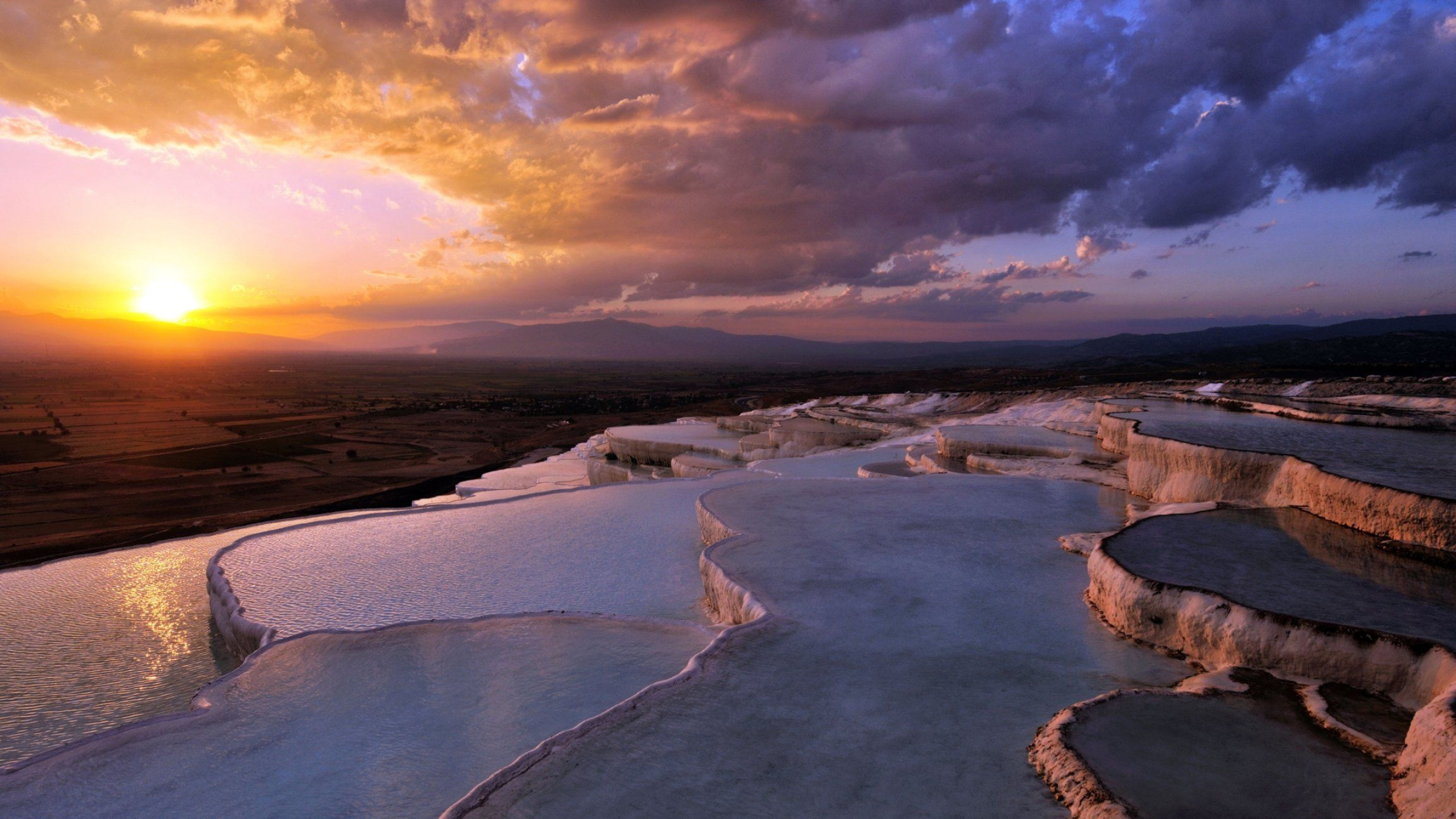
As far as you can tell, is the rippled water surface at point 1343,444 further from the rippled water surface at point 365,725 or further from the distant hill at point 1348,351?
the distant hill at point 1348,351

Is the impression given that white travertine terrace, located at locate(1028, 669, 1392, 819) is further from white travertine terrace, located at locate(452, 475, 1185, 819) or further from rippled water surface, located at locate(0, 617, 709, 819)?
rippled water surface, located at locate(0, 617, 709, 819)

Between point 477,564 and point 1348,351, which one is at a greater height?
point 1348,351

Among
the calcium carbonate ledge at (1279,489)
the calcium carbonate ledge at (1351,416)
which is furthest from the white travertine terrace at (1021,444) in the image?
the calcium carbonate ledge at (1351,416)

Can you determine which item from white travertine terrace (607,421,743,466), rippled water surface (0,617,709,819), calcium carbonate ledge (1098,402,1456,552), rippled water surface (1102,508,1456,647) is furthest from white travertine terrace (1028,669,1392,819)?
white travertine terrace (607,421,743,466)

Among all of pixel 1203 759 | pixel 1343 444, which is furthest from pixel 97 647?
pixel 1343 444

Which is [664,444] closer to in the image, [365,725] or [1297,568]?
[365,725]

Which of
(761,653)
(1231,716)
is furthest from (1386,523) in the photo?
(761,653)

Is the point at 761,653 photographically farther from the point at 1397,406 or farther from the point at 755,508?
the point at 1397,406
